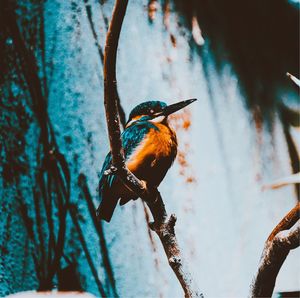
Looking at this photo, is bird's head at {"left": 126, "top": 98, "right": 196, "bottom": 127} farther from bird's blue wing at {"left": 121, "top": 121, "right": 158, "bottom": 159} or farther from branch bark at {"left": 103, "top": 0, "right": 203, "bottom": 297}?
branch bark at {"left": 103, "top": 0, "right": 203, "bottom": 297}

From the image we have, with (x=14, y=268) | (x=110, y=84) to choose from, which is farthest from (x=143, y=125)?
(x=14, y=268)

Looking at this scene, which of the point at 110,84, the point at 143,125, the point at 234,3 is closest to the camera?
the point at 110,84

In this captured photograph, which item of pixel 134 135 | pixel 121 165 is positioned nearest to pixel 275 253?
pixel 121 165

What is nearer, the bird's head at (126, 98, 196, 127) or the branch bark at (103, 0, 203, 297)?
the branch bark at (103, 0, 203, 297)

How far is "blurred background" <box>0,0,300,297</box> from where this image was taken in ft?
3.29

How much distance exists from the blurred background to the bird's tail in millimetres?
46

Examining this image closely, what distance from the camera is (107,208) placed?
965 millimetres

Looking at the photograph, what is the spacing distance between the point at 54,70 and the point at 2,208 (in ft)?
1.03

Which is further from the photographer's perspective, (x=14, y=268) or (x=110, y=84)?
(x=14, y=268)

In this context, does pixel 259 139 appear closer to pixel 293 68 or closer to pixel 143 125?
pixel 293 68

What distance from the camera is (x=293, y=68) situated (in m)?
1.16

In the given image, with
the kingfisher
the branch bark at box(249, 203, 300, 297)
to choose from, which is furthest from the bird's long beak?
the branch bark at box(249, 203, 300, 297)

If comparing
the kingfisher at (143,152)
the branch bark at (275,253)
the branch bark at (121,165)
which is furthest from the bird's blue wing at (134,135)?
the branch bark at (275,253)

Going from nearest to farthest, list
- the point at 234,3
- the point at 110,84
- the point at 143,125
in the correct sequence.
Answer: the point at 110,84, the point at 143,125, the point at 234,3
